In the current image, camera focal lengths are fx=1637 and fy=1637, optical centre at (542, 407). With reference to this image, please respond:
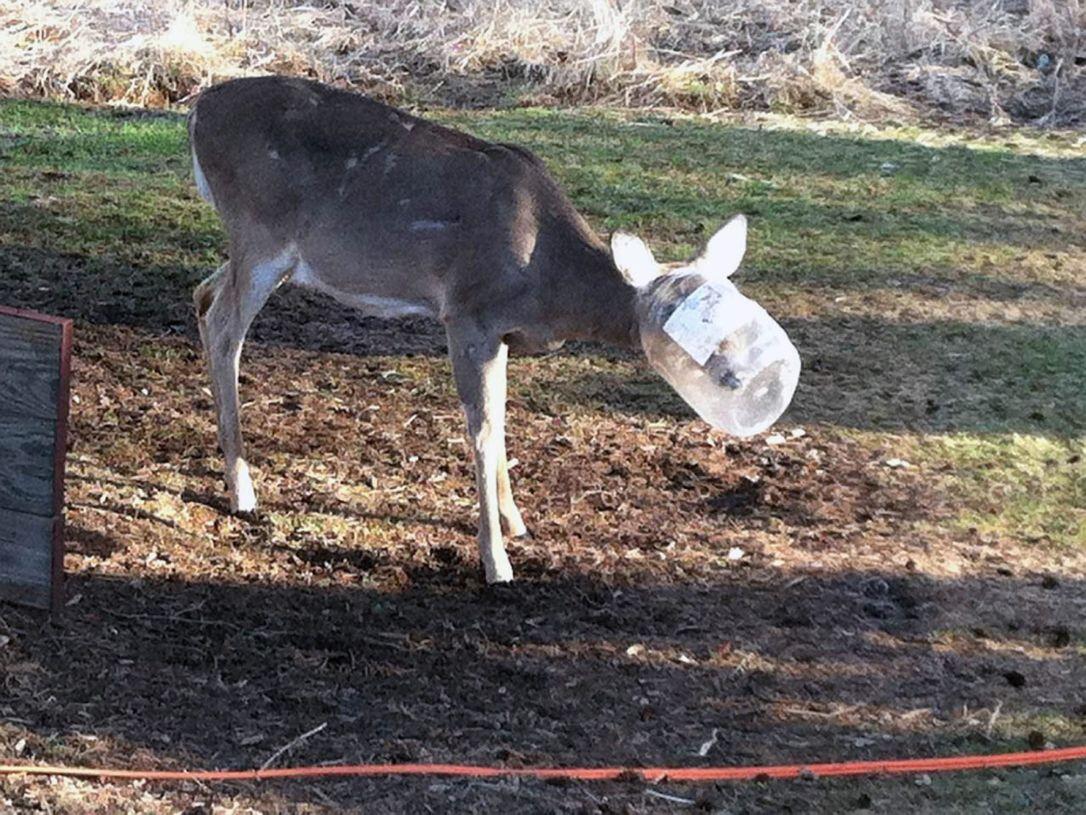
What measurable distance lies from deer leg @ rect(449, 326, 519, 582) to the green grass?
1.67m

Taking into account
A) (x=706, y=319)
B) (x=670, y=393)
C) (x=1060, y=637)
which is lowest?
(x=670, y=393)

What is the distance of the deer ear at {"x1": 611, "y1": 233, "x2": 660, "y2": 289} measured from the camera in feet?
17.2

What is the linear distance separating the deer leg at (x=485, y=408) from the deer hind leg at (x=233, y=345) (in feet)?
2.59

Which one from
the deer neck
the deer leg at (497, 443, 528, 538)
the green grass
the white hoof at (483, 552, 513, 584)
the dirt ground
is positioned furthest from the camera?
the green grass

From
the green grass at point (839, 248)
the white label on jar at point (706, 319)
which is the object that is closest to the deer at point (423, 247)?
the white label on jar at point (706, 319)

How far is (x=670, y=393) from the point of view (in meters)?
7.50

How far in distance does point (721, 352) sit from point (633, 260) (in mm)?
443

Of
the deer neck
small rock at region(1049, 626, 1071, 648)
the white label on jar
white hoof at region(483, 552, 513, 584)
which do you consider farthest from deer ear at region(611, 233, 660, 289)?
small rock at region(1049, 626, 1071, 648)

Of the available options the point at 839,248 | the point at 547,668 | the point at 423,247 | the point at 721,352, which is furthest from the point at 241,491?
the point at 839,248

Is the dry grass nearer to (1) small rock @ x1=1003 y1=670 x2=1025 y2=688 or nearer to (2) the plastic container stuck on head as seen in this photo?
(2) the plastic container stuck on head

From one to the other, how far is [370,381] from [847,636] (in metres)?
2.78

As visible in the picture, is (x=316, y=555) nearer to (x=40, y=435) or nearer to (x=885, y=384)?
(x=40, y=435)

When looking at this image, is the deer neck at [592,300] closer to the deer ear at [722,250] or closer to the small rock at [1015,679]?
the deer ear at [722,250]

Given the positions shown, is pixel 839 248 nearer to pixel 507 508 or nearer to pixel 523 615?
pixel 507 508
